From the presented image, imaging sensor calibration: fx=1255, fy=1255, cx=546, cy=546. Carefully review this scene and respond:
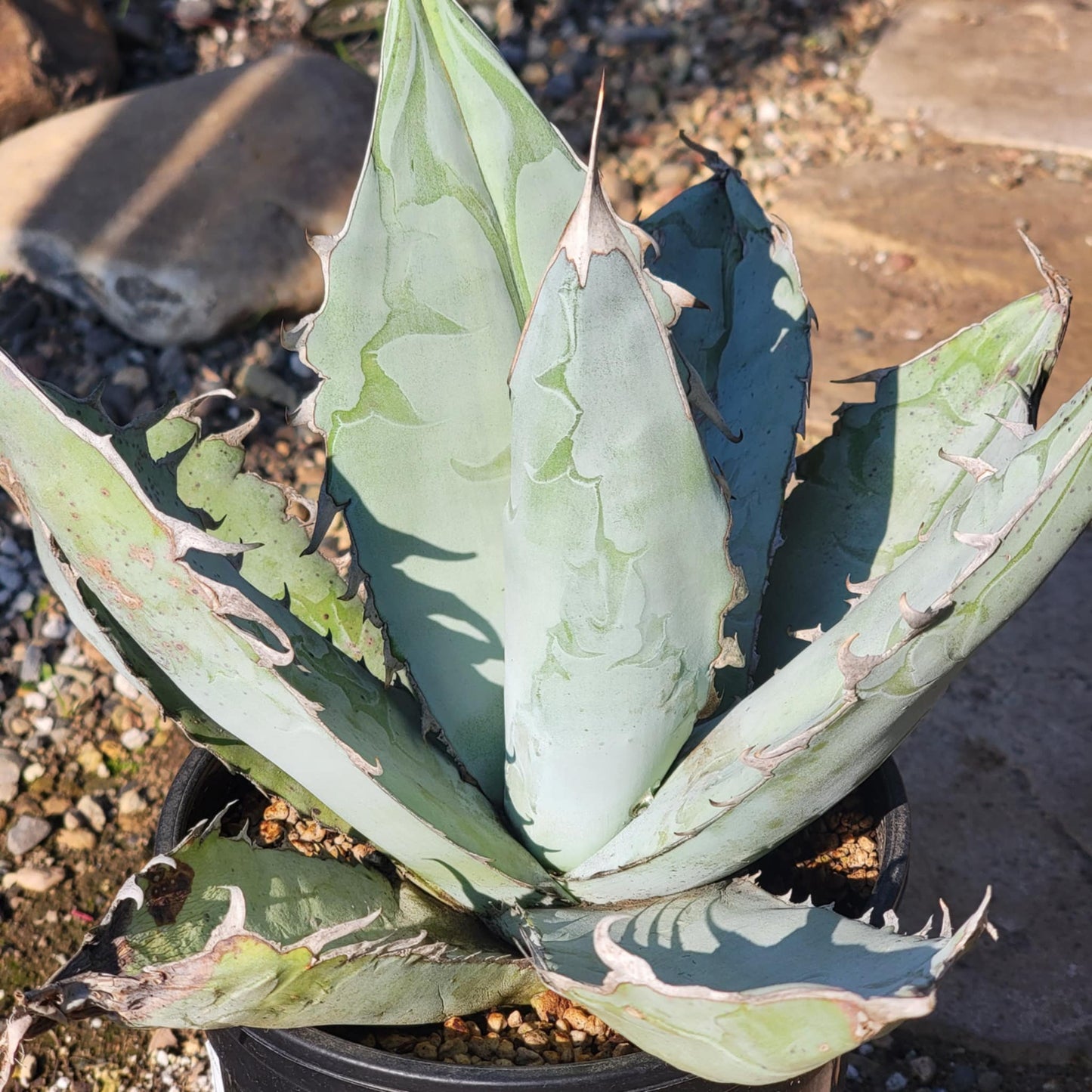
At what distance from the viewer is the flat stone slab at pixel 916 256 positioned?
8.63 ft

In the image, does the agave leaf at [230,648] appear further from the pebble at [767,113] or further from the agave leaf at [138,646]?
the pebble at [767,113]

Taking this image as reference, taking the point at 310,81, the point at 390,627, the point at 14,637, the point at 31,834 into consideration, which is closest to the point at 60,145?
the point at 310,81

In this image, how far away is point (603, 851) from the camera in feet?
3.31

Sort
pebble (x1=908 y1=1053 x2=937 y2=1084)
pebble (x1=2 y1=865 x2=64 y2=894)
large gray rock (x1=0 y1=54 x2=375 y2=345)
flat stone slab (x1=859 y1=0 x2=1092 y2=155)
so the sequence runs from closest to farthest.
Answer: pebble (x1=908 y1=1053 x2=937 y2=1084) < pebble (x1=2 y1=865 x2=64 y2=894) < large gray rock (x1=0 y1=54 x2=375 y2=345) < flat stone slab (x1=859 y1=0 x2=1092 y2=155)

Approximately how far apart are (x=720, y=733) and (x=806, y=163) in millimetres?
2512

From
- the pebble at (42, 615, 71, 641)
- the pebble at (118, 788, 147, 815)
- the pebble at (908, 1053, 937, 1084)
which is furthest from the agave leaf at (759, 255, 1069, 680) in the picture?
the pebble at (42, 615, 71, 641)

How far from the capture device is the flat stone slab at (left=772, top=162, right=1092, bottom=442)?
263 cm

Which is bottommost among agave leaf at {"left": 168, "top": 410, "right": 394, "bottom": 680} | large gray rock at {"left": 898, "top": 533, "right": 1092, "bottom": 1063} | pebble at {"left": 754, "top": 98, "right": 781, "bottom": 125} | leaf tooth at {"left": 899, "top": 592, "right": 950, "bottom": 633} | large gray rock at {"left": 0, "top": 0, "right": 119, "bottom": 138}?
large gray rock at {"left": 898, "top": 533, "right": 1092, "bottom": 1063}

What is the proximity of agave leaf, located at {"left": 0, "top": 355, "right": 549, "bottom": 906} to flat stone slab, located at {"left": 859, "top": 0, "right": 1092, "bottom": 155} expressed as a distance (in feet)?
9.22

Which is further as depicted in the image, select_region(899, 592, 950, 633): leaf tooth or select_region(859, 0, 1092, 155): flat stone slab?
select_region(859, 0, 1092, 155): flat stone slab

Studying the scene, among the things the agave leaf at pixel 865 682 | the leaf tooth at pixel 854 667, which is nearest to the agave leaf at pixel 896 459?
the agave leaf at pixel 865 682

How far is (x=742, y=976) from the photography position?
33.9 inches

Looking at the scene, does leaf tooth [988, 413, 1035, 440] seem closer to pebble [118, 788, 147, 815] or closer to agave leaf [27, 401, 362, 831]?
agave leaf [27, 401, 362, 831]

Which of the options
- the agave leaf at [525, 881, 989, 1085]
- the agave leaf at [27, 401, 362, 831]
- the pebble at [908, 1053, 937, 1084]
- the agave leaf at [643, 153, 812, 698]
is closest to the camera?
the agave leaf at [525, 881, 989, 1085]
